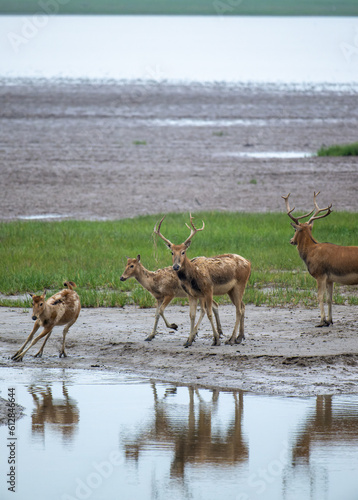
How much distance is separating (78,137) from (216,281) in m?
22.9

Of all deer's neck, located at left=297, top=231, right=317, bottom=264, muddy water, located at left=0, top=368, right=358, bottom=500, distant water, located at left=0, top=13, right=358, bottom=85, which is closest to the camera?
muddy water, located at left=0, top=368, right=358, bottom=500

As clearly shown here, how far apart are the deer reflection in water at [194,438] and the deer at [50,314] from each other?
2.20 m

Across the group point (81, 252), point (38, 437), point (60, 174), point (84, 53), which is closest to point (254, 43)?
point (84, 53)

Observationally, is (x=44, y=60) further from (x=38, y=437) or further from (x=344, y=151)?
(x=38, y=437)

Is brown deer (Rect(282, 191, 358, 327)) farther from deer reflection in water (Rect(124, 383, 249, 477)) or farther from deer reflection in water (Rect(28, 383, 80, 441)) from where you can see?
deer reflection in water (Rect(28, 383, 80, 441))

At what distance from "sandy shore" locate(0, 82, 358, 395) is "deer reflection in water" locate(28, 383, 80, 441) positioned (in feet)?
3.87

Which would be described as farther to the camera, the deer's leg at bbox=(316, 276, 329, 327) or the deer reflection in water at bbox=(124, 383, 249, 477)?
the deer's leg at bbox=(316, 276, 329, 327)

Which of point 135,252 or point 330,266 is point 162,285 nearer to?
point 330,266

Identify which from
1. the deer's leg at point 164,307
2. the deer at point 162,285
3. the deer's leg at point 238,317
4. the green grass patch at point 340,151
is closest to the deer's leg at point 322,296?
the deer's leg at point 238,317

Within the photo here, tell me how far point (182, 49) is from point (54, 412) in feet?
289

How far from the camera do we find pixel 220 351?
12000 mm

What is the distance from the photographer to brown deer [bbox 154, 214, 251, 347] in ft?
40.1

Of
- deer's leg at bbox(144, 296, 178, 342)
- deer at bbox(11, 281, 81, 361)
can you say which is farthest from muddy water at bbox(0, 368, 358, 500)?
deer's leg at bbox(144, 296, 178, 342)

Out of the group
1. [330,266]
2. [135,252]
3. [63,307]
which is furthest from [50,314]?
[135,252]
